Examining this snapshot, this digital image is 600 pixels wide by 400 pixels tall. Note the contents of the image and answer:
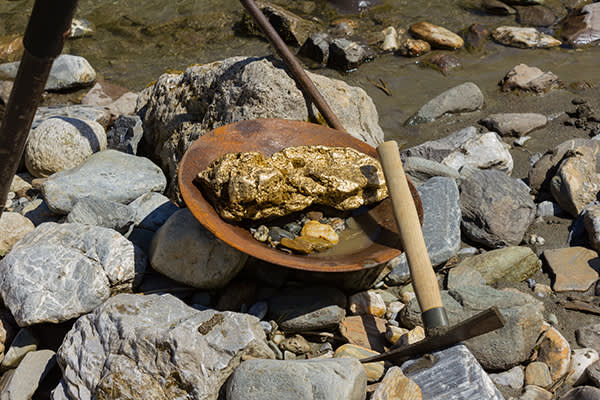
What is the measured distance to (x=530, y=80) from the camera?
6.82 m

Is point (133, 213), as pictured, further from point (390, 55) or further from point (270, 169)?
point (390, 55)

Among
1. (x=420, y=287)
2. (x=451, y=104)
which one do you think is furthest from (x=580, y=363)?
(x=451, y=104)

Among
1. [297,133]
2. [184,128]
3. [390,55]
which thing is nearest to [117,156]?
[184,128]

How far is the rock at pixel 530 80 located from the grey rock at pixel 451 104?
0.60 metres

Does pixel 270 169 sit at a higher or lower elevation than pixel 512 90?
higher

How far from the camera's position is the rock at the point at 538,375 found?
10.4 feet

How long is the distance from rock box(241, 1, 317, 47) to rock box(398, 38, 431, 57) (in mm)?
1512

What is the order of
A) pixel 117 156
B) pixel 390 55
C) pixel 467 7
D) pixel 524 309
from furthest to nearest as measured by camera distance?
pixel 467 7 < pixel 390 55 < pixel 117 156 < pixel 524 309

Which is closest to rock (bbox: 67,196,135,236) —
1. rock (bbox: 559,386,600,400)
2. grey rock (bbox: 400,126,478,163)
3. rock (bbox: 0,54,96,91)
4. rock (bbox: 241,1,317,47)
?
grey rock (bbox: 400,126,478,163)

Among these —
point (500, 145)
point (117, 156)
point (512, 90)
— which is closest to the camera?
point (117, 156)

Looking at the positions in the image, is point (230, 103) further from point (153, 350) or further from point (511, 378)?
point (511, 378)

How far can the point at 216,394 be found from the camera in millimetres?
2844

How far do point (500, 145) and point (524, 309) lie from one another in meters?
2.43

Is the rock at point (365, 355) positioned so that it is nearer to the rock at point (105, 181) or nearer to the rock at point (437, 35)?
the rock at point (105, 181)
